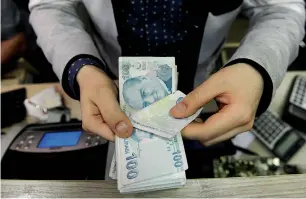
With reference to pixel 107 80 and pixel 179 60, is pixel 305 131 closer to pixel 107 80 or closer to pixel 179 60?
pixel 179 60

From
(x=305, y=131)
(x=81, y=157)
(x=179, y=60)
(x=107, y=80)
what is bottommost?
(x=305, y=131)

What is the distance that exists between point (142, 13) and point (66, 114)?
430mm

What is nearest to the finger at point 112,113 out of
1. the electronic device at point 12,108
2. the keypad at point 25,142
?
the keypad at point 25,142

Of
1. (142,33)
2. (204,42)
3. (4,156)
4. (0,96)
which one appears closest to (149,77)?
(142,33)

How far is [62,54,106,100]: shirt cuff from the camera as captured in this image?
794 millimetres

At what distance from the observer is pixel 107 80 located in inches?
30.0

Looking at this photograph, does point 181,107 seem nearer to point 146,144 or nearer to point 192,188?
point 146,144

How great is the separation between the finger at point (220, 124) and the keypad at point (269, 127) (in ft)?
1.74

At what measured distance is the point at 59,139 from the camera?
0.93 m

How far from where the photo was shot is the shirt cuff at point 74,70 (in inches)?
31.3

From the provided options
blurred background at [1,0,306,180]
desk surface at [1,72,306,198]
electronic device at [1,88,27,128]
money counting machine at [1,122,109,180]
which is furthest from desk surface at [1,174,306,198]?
electronic device at [1,88,27,128]

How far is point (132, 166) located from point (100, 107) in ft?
0.46

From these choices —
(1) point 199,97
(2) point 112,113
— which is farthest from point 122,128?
(1) point 199,97

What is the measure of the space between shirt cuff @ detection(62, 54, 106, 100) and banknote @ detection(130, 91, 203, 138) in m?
0.17
